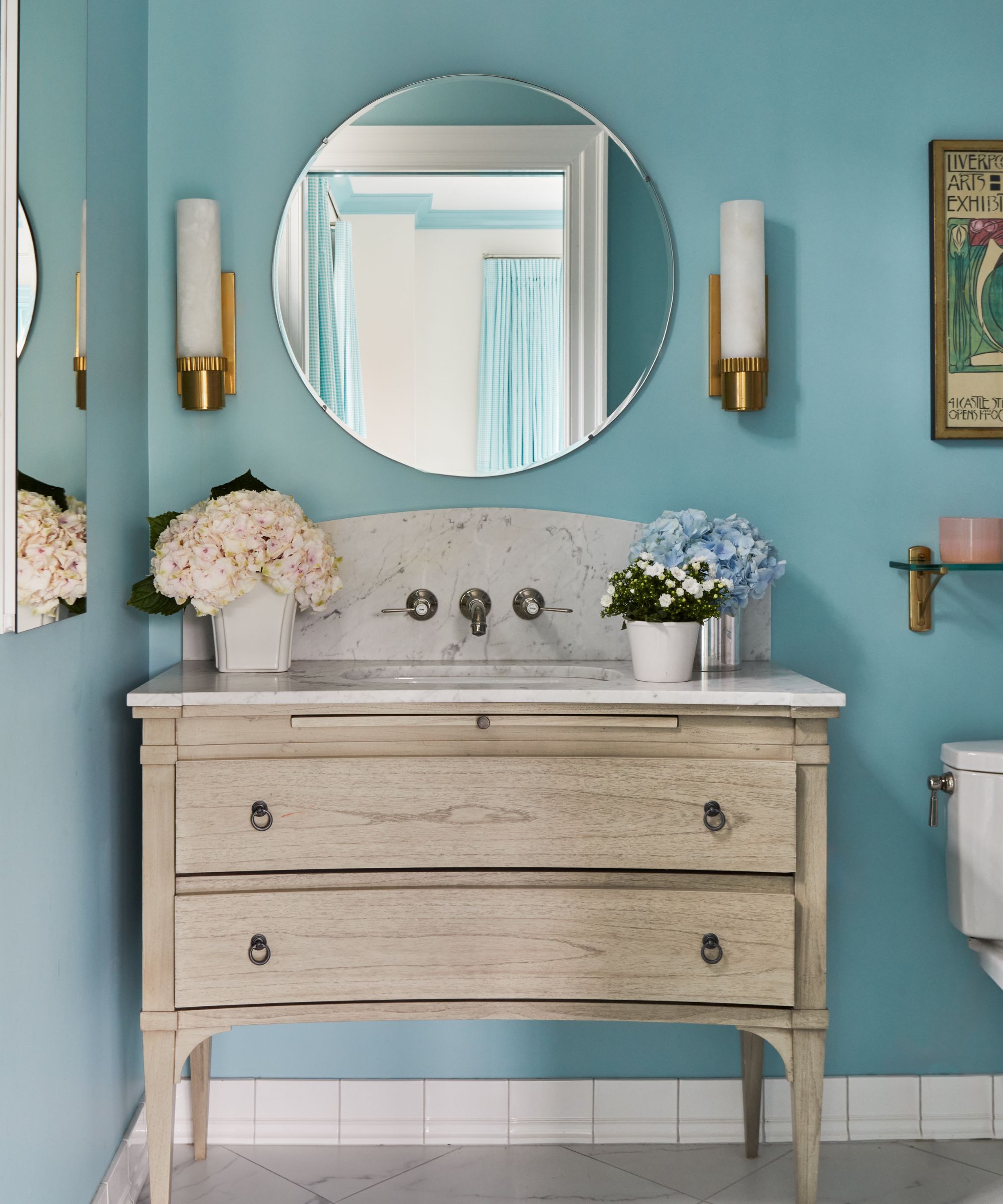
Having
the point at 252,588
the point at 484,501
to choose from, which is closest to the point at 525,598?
the point at 484,501

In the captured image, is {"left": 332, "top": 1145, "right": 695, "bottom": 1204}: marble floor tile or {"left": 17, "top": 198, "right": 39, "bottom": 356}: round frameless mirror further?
{"left": 332, "top": 1145, "right": 695, "bottom": 1204}: marble floor tile

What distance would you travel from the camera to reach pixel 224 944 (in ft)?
5.22

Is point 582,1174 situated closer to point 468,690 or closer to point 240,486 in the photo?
point 468,690

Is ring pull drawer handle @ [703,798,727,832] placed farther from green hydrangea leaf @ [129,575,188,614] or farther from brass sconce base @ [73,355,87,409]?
brass sconce base @ [73,355,87,409]

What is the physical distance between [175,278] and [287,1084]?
1583 millimetres

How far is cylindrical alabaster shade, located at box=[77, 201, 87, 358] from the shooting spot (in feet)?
4.98

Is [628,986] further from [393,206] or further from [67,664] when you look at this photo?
[393,206]

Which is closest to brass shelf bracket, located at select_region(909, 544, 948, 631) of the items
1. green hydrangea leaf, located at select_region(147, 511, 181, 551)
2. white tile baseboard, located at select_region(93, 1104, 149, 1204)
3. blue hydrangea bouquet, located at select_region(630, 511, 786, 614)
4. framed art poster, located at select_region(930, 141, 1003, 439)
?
framed art poster, located at select_region(930, 141, 1003, 439)

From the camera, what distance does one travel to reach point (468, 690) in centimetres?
160

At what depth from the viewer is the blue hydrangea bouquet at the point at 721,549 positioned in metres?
1.78

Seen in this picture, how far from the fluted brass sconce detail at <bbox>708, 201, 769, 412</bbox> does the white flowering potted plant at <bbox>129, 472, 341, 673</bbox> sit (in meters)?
0.83

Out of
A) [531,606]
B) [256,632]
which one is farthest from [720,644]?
[256,632]

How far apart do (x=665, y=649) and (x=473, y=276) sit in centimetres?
85

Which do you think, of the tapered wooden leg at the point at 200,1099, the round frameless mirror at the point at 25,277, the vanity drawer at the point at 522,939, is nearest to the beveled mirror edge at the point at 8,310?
the round frameless mirror at the point at 25,277
